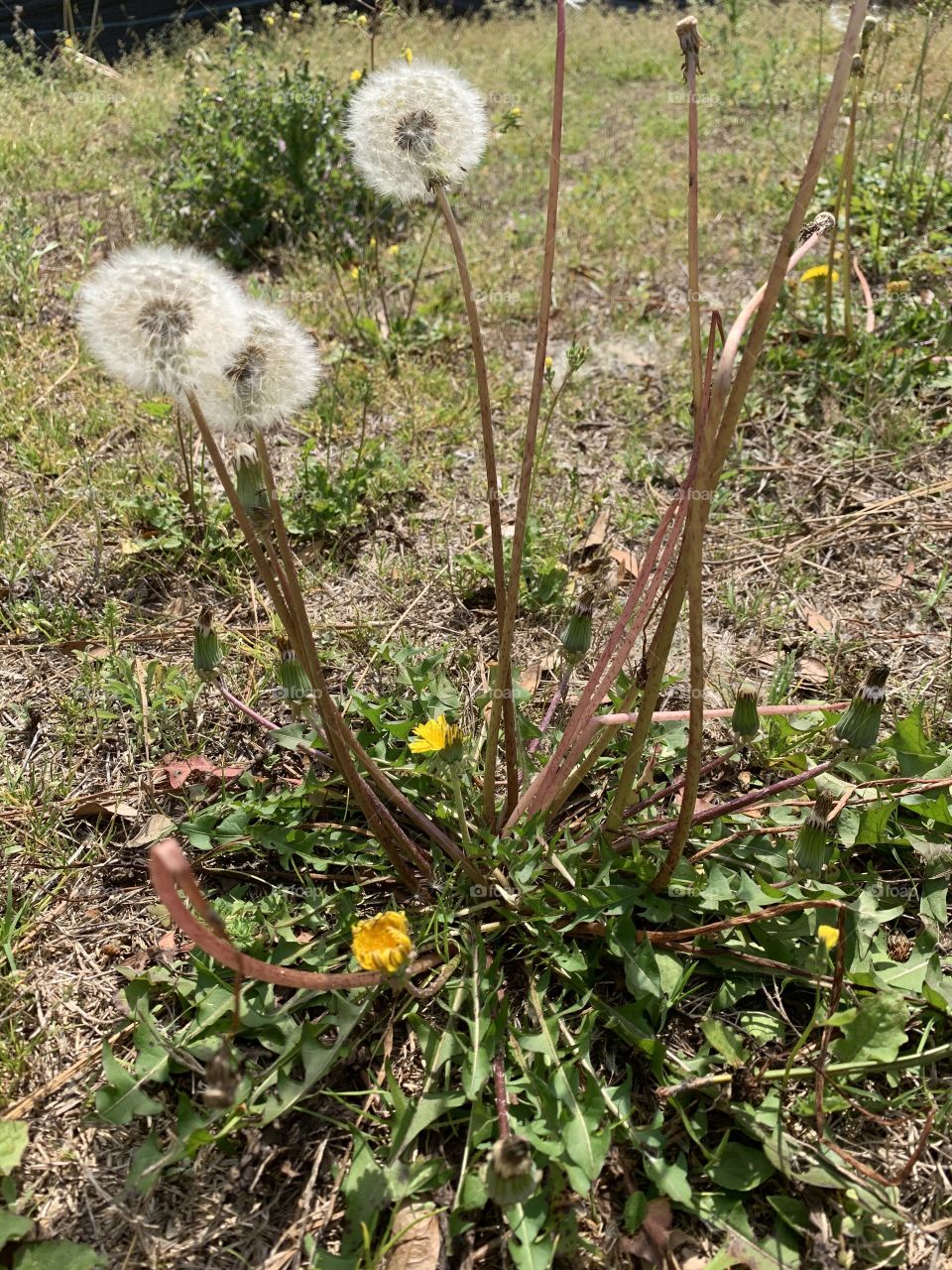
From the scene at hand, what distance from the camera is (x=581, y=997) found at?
161 centimetres

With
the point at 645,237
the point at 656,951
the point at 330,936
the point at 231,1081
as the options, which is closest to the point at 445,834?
the point at 330,936

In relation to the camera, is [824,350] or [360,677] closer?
[360,677]

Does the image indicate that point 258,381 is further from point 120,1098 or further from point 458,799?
point 120,1098

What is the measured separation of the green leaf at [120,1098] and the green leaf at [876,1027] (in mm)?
1078

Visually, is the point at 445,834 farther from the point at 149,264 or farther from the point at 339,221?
the point at 339,221

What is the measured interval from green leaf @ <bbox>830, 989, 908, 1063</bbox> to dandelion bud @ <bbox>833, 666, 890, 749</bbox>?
0.41 meters

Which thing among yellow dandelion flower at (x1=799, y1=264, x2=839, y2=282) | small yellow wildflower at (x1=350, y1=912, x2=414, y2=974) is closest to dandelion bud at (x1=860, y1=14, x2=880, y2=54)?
yellow dandelion flower at (x1=799, y1=264, x2=839, y2=282)

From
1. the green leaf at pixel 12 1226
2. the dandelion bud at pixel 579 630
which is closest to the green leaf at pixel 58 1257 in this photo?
the green leaf at pixel 12 1226

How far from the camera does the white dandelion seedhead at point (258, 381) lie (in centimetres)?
147

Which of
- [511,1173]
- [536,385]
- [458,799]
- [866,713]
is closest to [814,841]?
[866,713]

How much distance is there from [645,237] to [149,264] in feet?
11.8

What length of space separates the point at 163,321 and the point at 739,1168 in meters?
1.56

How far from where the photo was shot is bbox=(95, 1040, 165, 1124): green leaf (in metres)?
1.42

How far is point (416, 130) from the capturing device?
5.39 ft
